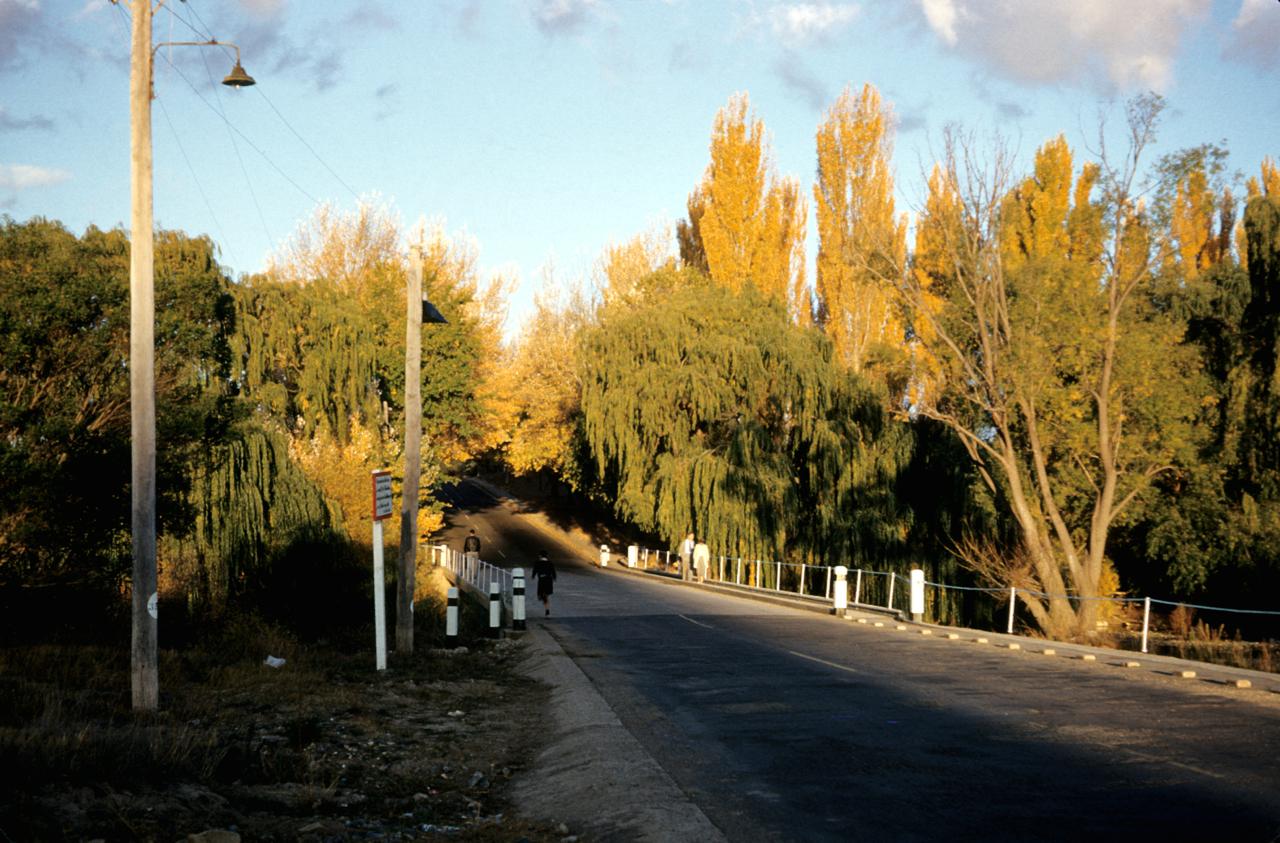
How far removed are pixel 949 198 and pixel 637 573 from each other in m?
22.3

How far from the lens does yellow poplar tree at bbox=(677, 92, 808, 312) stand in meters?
56.0

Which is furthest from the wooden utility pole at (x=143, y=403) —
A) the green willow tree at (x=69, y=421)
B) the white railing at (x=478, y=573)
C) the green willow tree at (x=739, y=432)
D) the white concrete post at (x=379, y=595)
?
the green willow tree at (x=739, y=432)

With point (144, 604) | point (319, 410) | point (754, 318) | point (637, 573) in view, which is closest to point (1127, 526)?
point (754, 318)

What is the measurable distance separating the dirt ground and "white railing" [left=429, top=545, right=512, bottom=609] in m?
11.7

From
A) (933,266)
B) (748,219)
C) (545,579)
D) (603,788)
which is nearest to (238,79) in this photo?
(603,788)

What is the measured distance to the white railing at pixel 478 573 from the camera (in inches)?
1204

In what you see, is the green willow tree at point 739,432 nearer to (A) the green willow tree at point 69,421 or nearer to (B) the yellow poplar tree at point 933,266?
(B) the yellow poplar tree at point 933,266

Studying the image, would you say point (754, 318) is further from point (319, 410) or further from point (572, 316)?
point (572, 316)

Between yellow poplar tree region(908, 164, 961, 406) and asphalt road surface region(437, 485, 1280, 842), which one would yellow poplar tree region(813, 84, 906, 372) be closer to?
yellow poplar tree region(908, 164, 961, 406)

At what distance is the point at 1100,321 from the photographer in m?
31.5

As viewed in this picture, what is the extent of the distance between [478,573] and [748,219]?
28513 millimetres

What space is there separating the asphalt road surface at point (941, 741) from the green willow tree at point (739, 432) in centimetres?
2198

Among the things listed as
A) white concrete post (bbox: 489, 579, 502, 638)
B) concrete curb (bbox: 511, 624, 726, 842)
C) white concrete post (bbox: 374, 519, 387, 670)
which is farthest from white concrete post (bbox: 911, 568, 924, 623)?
concrete curb (bbox: 511, 624, 726, 842)

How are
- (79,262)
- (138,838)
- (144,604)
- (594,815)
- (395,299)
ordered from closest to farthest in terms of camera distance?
(138,838) < (594,815) < (144,604) < (79,262) < (395,299)
